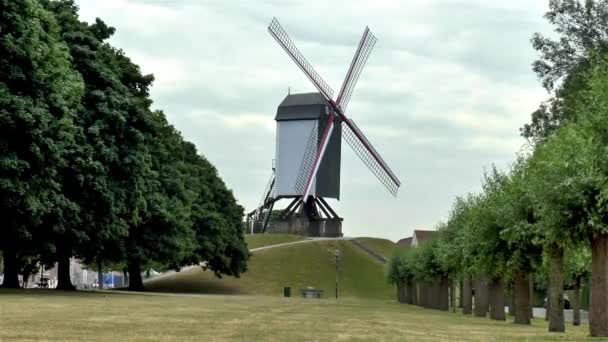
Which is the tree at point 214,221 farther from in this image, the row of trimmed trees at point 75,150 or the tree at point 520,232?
the tree at point 520,232

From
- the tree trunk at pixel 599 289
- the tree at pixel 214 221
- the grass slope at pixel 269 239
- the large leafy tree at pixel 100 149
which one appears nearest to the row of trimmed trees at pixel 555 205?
the tree trunk at pixel 599 289

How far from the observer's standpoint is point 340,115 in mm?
163625

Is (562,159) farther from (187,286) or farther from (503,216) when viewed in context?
(187,286)

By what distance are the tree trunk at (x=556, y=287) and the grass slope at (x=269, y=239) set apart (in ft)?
474

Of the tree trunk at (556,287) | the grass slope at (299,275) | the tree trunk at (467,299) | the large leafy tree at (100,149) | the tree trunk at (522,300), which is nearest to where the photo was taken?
the tree trunk at (556,287)

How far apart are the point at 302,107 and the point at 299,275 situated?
1090 inches

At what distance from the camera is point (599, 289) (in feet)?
111

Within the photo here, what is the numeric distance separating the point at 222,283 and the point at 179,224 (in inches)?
2745

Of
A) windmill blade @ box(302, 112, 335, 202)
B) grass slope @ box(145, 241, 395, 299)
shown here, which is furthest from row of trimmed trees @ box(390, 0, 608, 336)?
windmill blade @ box(302, 112, 335, 202)

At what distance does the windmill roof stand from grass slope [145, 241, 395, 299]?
24756mm

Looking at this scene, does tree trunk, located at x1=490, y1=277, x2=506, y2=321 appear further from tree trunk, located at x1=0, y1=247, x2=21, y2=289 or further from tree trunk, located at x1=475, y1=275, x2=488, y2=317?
tree trunk, located at x1=0, y1=247, x2=21, y2=289

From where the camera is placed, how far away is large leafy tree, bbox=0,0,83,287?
164 ft

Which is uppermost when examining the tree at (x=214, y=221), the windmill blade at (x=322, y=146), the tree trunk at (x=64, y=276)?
the windmill blade at (x=322, y=146)

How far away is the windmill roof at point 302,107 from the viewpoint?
162 metres
